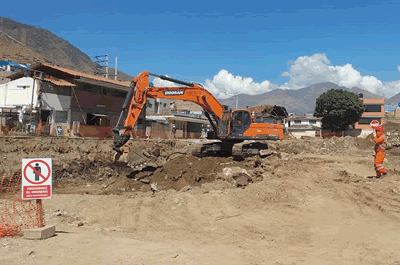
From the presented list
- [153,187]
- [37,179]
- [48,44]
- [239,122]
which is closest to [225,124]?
[239,122]

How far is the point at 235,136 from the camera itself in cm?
1733

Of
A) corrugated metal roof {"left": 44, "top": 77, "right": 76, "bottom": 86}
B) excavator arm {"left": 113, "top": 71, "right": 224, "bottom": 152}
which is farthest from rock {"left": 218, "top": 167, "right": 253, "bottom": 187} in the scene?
corrugated metal roof {"left": 44, "top": 77, "right": 76, "bottom": 86}

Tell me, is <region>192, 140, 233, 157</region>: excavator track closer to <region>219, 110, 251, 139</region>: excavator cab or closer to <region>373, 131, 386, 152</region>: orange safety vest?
<region>219, 110, 251, 139</region>: excavator cab

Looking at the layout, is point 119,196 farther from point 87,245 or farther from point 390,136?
point 390,136

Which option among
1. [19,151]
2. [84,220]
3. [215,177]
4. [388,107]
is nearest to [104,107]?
A: [19,151]

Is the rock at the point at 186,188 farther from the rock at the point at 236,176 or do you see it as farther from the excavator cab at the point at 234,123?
the excavator cab at the point at 234,123

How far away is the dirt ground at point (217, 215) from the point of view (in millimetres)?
5504

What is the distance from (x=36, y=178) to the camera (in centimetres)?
620

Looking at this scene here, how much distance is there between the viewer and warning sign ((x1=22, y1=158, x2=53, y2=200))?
6082 mm

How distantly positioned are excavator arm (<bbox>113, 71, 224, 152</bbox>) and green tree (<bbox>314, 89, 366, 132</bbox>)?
4075cm

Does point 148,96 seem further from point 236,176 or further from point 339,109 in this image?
point 339,109

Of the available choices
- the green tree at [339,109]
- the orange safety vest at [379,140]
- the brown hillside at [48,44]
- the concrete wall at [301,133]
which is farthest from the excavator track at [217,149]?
the brown hillside at [48,44]

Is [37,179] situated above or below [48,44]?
below

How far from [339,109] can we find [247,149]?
132ft
